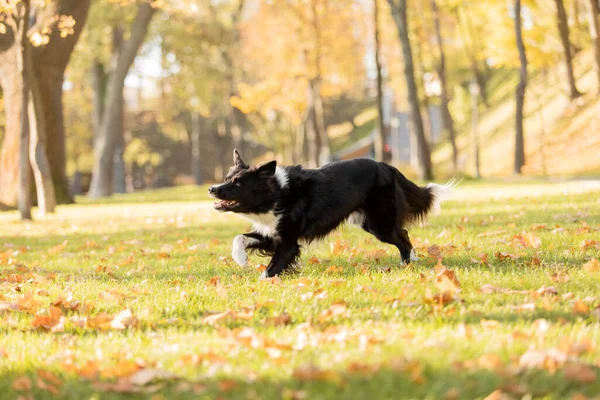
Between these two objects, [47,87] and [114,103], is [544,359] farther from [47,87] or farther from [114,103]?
[114,103]

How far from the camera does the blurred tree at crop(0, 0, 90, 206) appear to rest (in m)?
18.2

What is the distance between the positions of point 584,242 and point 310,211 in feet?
8.93

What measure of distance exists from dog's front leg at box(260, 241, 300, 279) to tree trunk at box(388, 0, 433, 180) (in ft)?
66.2

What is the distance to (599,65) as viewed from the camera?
28734 millimetres

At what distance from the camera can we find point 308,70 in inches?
1270

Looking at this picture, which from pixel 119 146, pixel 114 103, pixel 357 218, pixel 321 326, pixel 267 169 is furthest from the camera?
pixel 119 146

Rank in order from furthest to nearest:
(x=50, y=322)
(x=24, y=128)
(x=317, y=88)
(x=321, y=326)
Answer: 1. (x=317, y=88)
2. (x=24, y=128)
3. (x=50, y=322)
4. (x=321, y=326)

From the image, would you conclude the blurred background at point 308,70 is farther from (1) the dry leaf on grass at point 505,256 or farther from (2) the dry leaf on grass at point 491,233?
(1) the dry leaf on grass at point 505,256

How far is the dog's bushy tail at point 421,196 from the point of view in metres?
7.33

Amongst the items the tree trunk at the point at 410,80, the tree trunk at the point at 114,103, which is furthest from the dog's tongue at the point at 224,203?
the tree trunk at the point at 114,103

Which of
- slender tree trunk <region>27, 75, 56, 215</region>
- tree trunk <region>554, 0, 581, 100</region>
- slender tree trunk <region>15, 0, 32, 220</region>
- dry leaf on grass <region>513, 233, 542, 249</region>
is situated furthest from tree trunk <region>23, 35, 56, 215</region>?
tree trunk <region>554, 0, 581, 100</region>

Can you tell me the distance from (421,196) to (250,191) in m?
2.08

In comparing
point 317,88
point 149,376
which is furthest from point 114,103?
point 149,376

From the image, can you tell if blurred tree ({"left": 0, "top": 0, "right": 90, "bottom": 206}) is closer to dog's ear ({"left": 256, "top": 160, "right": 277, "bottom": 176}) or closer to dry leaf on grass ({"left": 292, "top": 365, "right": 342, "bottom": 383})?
dog's ear ({"left": 256, "top": 160, "right": 277, "bottom": 176})
